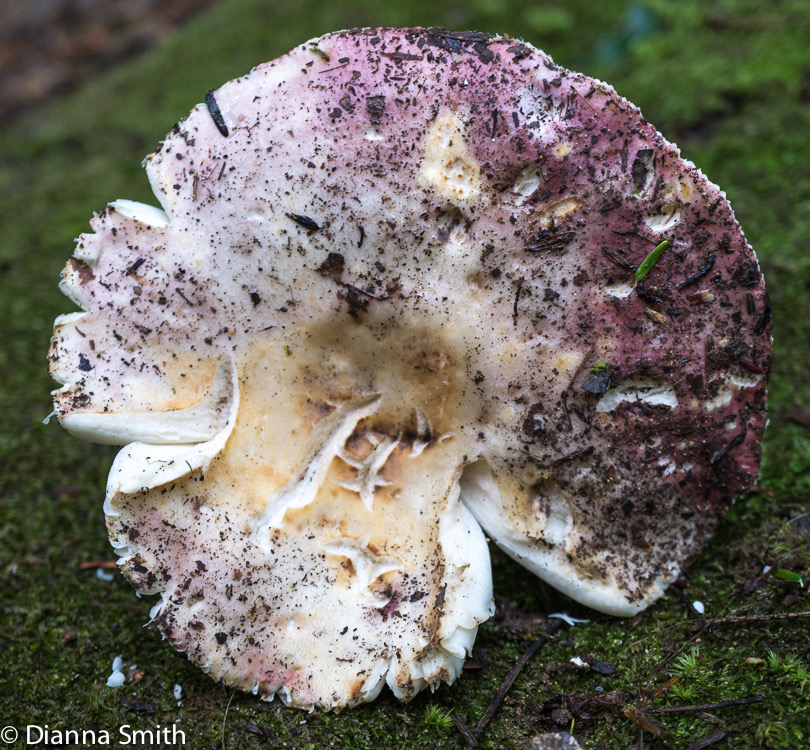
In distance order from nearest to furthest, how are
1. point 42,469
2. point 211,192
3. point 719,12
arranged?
point 211,192 → point 42,469 → point 719,12

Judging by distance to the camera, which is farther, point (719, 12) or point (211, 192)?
point (719, 12)

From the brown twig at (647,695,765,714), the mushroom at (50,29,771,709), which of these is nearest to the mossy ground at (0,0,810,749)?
the brown twig at (647,695,765,714)

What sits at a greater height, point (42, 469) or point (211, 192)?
point (211, 192)

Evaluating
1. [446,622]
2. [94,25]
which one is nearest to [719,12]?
[446,622]

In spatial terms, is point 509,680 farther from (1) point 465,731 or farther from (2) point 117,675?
(2) point 117,675

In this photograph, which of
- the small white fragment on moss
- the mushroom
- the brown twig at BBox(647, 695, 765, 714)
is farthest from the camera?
the small white fragment on moss

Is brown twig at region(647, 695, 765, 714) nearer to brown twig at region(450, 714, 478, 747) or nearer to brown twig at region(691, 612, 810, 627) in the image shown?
brown twig at region(691, 612, 810, 627)

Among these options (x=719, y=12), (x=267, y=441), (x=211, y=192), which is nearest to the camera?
(x=211, y=192)

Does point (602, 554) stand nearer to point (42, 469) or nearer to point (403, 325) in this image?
point (403, 325)
